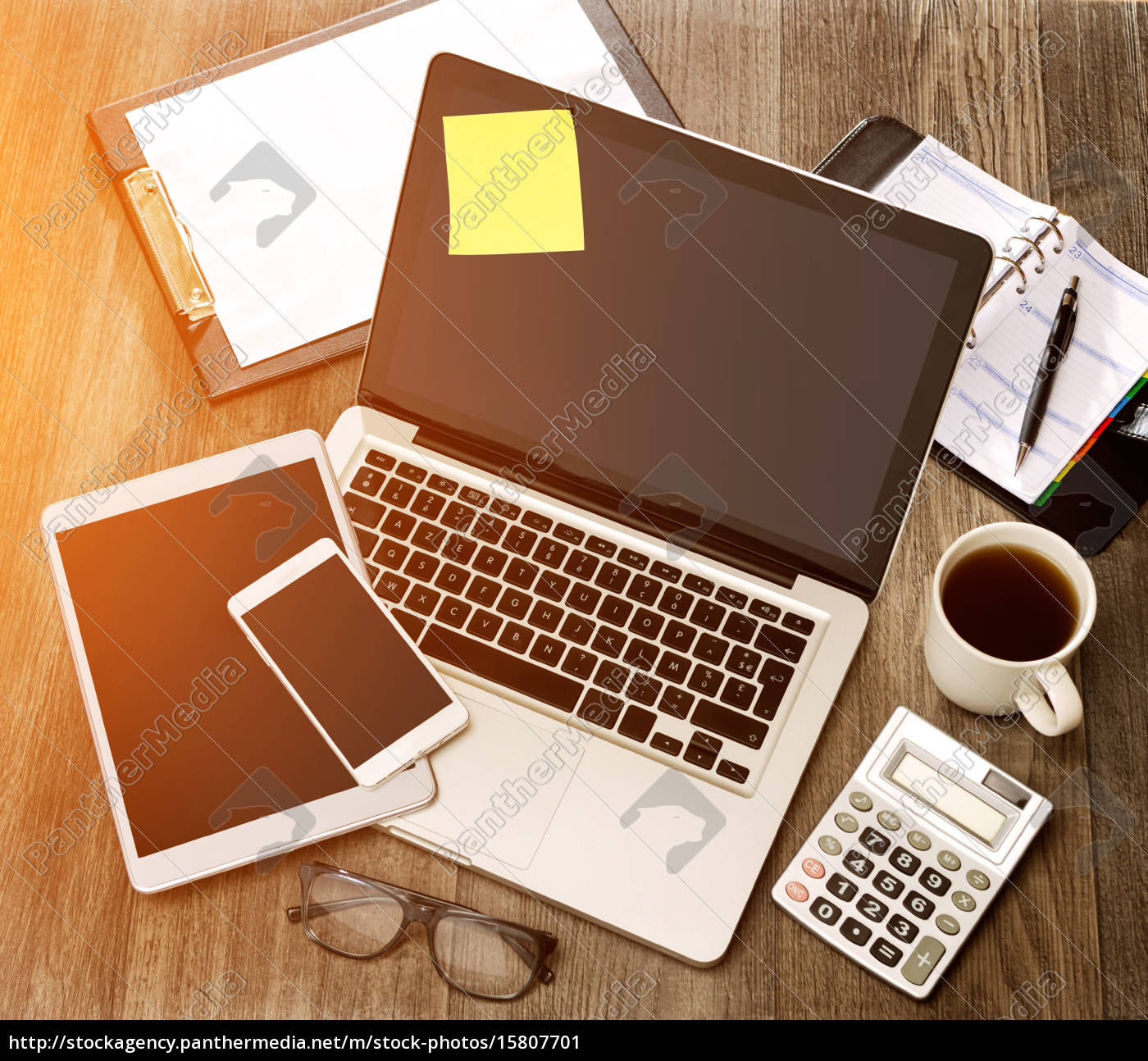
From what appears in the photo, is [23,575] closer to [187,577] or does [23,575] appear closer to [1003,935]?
[187,577]

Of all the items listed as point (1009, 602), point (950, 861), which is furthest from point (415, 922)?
point (1009, 602)

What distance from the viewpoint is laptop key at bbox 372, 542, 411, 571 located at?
77 cm

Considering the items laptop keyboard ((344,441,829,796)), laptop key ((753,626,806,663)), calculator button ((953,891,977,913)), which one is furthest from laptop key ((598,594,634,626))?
calculator button ((953,891,977,913))

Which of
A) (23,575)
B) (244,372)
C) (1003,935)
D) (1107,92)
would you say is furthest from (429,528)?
(1107,92)

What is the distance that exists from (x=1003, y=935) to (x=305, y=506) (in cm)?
64

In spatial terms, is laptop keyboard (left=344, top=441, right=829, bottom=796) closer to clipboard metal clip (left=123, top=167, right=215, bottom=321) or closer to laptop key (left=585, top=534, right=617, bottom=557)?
laptop key (left=585, top=534, right=617, bottom=557)

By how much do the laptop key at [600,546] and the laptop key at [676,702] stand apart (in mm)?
121

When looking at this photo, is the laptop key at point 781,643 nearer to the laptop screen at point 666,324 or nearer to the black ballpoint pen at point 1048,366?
the laptop screen at point 666,324

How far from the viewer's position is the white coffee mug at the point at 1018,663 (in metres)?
0.64

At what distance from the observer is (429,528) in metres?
0.78

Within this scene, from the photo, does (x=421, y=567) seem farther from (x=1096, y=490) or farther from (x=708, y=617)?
(x=1096, y=490)

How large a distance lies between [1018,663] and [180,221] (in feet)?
2.66
